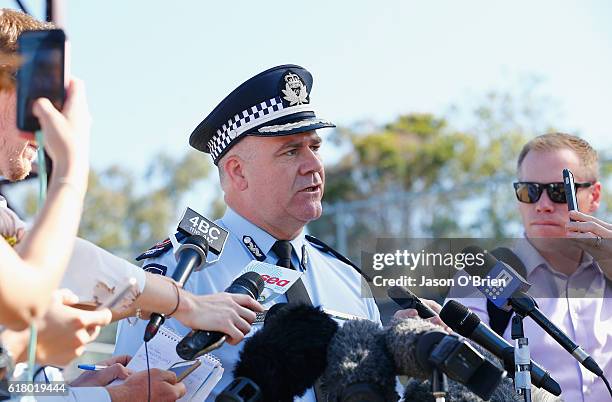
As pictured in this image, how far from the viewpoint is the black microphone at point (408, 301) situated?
352cm

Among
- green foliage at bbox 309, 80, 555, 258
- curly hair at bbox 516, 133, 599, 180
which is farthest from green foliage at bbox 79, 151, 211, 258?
curly hair at bbox 516, 133, 599, 180

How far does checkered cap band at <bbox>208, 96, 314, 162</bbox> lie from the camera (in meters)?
4.28

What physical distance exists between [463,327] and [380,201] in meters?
7.01

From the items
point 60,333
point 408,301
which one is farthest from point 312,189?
point 60,333

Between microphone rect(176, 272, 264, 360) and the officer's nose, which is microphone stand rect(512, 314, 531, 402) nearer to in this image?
microphone rect(176, 272, 264, 360)

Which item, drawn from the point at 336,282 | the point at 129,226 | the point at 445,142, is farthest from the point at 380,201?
the point at 129,226

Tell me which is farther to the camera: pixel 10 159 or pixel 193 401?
pixel 193 401

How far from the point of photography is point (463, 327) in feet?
10.4

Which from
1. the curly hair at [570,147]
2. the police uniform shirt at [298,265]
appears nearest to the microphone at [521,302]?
the police uniform shirt at [298,265]

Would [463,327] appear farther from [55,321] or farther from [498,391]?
[55,321]

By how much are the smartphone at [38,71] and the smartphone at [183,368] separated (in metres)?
1.27

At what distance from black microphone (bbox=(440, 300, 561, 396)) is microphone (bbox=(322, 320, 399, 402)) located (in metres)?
0.57

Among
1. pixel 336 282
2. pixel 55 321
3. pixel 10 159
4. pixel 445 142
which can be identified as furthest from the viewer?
pixel 445 142

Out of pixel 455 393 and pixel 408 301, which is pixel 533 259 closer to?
pixel 408 301
